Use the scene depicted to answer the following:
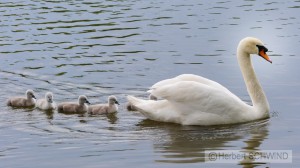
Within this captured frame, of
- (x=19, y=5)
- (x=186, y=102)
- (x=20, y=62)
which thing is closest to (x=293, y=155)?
(x=186, y=102)

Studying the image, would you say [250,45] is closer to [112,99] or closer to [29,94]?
[112,99]

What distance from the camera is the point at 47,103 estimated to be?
49.5 ft

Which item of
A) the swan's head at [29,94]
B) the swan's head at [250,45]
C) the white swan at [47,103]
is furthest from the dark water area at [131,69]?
the swan's head at [250,45]

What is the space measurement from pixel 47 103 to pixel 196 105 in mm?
2974

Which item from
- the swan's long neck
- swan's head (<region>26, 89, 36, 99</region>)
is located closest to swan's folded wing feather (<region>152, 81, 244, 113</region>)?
the swan's long neck

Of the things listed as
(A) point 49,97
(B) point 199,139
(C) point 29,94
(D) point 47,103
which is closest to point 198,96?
(B) point 199,139

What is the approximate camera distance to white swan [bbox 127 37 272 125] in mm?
13750

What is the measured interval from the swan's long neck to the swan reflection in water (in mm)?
276

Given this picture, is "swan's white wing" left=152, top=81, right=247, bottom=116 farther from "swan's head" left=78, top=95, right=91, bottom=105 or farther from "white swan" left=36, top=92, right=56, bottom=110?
"white swan" left=36, top=92, right=56, bottom=110

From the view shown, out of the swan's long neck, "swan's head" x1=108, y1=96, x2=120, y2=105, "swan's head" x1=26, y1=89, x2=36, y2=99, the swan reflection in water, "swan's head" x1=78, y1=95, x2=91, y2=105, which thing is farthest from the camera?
"swan's head" x1=26, y1=89, x2=36, y2=99

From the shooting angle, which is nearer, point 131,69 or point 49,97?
point 49,97

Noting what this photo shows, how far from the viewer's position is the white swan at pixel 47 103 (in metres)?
15.0

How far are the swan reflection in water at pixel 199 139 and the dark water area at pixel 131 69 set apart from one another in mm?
17

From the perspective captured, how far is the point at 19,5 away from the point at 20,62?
959cm
